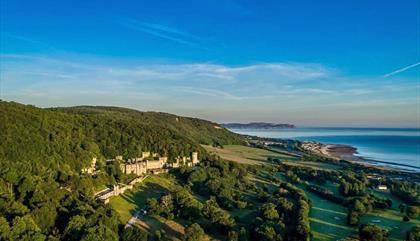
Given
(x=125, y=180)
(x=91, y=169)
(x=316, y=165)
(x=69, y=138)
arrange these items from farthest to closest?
(x=316, y=165), (x=69, y=138), (x=91, y=169), (x=125, y=180)

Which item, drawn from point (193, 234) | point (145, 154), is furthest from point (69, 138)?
point (193, 234)

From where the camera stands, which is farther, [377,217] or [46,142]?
[46,142]

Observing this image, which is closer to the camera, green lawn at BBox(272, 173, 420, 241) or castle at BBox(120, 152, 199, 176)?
green lawn at BBox(272, 173, 420, 241)

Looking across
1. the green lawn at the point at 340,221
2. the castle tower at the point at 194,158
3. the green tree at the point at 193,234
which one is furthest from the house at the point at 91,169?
the green lawn at the point at 340,221

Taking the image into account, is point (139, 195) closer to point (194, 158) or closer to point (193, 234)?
point (193, 234)

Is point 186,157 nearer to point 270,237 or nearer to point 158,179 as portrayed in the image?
point 158,179

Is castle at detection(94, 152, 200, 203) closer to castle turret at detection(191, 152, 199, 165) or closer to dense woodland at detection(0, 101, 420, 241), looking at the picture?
castle turret at detection(191, 152, 199, 165)

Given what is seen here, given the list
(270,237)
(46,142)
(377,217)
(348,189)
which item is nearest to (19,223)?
(270,237)

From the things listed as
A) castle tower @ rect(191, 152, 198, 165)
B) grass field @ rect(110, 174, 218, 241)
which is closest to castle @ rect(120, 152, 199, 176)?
castle tower @ rect(191, 152, 198, 165)
